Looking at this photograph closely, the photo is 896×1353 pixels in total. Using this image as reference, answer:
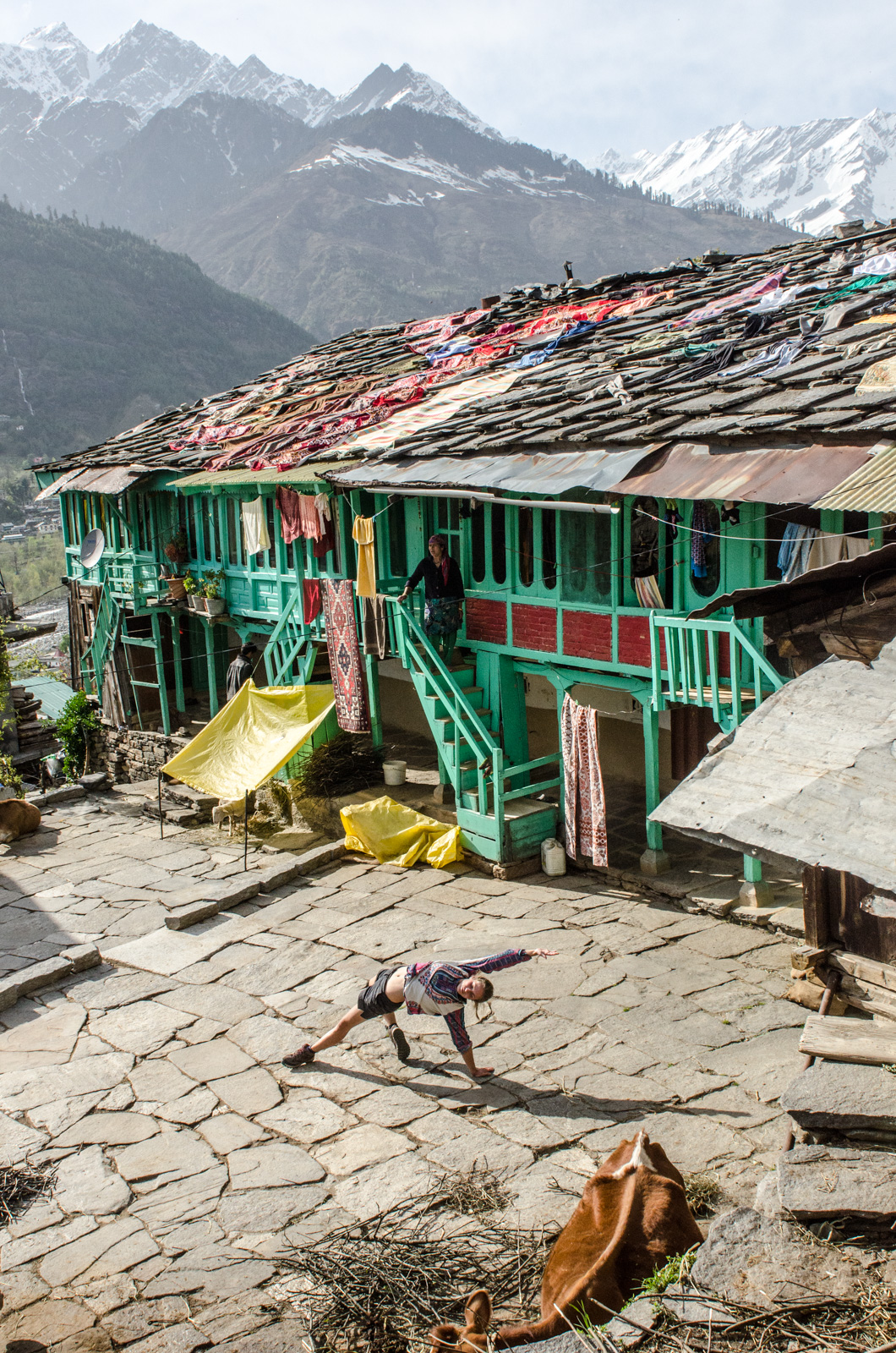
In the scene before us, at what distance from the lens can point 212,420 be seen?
72.4 feet

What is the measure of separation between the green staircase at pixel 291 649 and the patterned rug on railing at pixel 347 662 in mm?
1048

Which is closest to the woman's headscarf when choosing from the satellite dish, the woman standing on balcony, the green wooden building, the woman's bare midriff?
the woman standing on balcony

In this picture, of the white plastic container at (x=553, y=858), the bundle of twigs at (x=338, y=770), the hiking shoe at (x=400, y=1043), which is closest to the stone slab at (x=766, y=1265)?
the hiking shoe at (x=400, y=1043)

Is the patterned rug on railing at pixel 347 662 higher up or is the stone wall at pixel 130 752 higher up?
the patterned rug on railing at pixel 347 662

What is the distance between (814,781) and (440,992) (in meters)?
4.78

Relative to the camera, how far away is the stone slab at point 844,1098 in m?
5.75

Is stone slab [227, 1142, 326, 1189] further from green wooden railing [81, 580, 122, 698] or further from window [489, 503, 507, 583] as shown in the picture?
green wooden railing [81, 580, 122, 698]

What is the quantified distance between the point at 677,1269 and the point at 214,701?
16754 mm

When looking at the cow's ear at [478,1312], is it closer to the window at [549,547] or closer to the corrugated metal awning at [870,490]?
the corrugated metal awning at [870,490]

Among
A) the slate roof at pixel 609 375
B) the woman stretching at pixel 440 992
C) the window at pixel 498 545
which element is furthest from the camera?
the window at pixel 498 545

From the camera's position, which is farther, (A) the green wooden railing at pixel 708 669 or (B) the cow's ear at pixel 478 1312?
(A) the green wooden railing at pixel 708 669

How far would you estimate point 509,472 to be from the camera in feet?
38.3

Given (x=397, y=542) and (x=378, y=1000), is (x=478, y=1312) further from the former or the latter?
(x=397, y=542)

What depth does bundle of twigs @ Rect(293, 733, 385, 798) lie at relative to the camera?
610 inches
